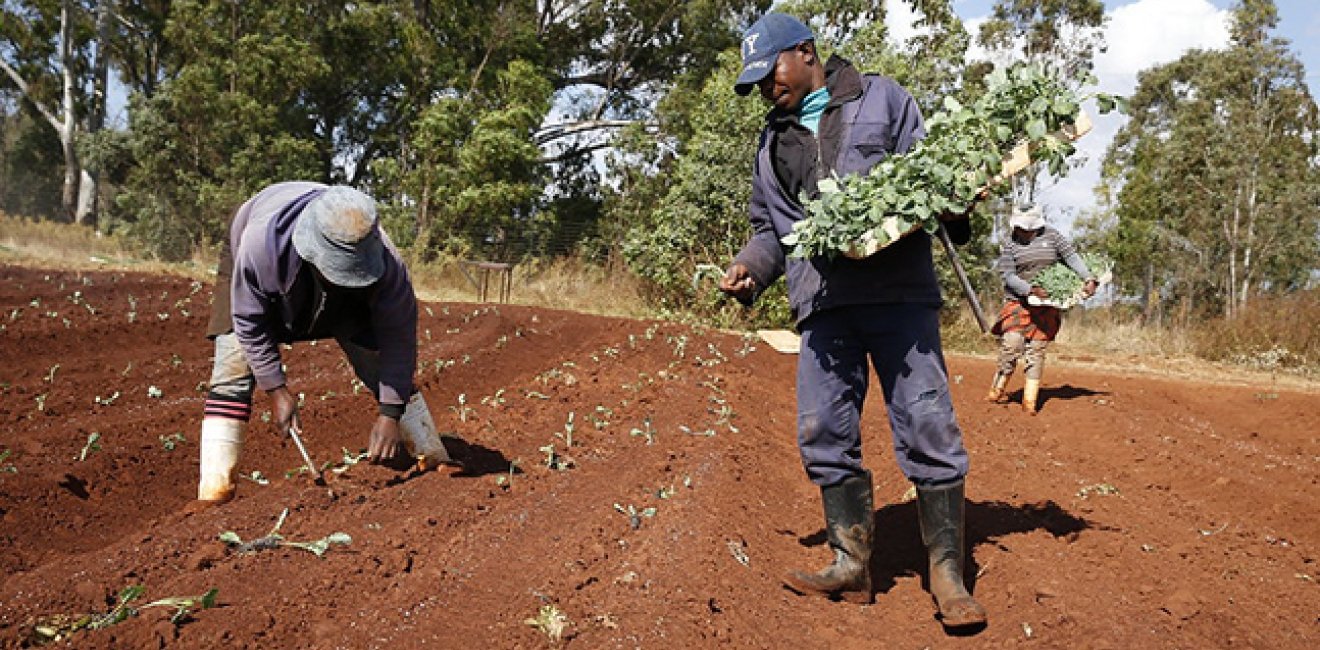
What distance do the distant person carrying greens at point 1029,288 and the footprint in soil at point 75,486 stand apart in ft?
21.5

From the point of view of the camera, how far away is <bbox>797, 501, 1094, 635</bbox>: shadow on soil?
3980 mm

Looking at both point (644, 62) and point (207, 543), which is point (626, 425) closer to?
point (207, 543)

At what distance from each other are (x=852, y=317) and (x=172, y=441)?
3.98 metres

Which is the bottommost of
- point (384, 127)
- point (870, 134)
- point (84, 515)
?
point (84, 515)

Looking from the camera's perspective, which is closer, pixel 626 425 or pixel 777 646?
pixel 777 646

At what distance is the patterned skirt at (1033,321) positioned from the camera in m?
7.86

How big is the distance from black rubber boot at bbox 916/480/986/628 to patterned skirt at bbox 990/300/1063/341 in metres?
4.83

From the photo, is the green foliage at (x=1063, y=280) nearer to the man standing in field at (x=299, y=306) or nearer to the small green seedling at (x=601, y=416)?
the small green seedling at (x=601, y=416)

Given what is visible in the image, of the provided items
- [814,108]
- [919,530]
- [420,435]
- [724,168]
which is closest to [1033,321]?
[919,530]

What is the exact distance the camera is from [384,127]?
28.5m

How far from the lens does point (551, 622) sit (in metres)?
2.99

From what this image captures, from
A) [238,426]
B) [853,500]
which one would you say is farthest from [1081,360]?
[238,426]

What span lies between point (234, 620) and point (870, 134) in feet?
8.64

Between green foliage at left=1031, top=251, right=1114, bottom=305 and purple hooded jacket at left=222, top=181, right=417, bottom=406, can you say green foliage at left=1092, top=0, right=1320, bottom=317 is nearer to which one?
green foliage at left=1031, top=251, right=1114, bottom=305
